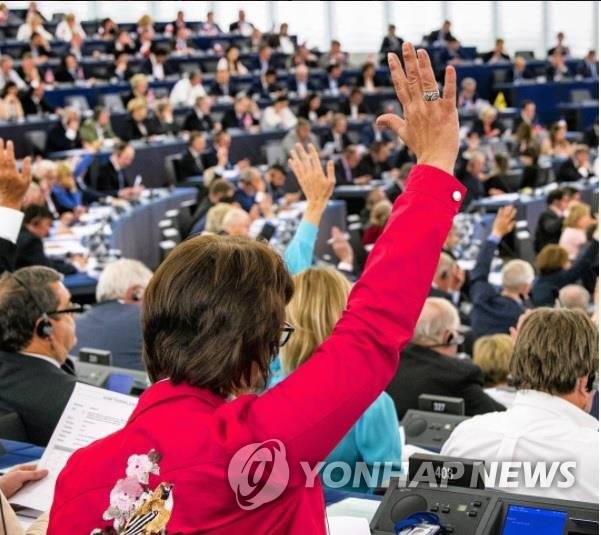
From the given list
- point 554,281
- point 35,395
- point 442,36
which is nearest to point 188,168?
point 554,281

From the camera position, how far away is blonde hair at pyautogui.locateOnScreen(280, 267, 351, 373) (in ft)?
9.10

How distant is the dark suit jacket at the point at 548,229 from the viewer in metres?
8.91

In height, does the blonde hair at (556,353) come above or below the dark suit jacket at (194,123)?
above

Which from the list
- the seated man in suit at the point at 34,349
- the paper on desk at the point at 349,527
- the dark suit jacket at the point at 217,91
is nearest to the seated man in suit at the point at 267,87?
the dark suit jacket at the point at 217,91

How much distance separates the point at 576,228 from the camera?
8016 millimetres

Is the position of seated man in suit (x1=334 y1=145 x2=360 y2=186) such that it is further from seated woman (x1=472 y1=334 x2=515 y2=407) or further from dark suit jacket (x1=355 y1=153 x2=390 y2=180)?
seated woman (x1=472 y1=334 x2=515 y2=407)

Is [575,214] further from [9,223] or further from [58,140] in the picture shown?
[9,223]

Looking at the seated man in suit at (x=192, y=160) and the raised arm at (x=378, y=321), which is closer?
the raised arm at (x=378, y=321)

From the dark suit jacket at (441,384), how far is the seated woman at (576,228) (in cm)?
429

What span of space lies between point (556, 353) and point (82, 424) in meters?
1.19

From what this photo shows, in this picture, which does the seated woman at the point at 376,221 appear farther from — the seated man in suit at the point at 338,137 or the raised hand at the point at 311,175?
the raised hand at the point at 311,175

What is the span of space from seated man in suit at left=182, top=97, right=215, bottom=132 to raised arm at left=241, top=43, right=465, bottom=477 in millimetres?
12108

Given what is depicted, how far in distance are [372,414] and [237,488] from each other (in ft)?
5.06

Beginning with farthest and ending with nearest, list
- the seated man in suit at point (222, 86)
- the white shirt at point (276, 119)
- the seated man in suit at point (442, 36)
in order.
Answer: the seated man in suit at point (442, 36) < the seated man in suit at point (222, 86) < the white shirt at point (276, 119)
